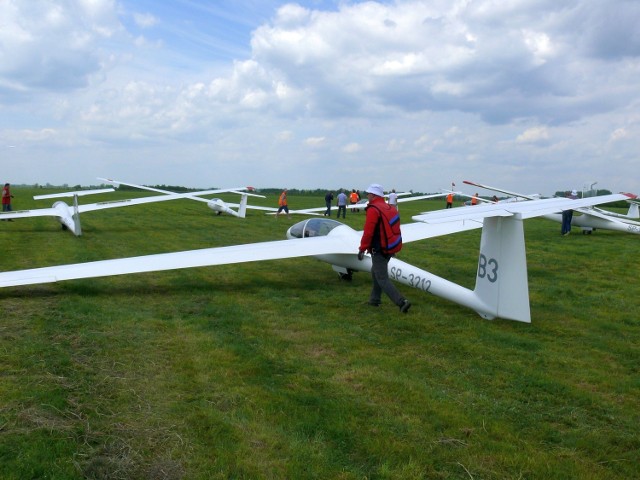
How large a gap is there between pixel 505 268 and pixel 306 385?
2949mm

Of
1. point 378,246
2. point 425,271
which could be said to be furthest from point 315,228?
point 378,246

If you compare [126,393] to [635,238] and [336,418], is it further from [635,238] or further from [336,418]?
[635,238]

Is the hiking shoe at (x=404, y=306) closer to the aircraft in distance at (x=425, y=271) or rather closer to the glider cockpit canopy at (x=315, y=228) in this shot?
the aircraft in distance at (x=425, y=271)

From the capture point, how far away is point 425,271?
8602 mm

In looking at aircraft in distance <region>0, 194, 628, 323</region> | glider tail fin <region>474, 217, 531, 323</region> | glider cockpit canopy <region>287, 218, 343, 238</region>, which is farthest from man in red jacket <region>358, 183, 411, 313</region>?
glider cockpit canopy <region>287, 218, 343, 238</region>

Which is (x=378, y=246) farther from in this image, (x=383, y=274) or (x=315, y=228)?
(x=315, y=228)

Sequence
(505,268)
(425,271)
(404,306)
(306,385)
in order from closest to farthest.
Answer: (306,385) → (505,268) → (404,306) → (425,271)

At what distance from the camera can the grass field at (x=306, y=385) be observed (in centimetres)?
349

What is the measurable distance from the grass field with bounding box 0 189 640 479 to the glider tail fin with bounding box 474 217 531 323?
0.35 m

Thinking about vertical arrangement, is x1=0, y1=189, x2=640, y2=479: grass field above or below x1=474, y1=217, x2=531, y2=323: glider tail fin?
below

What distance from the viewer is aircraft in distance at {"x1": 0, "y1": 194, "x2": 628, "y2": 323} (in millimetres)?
6195

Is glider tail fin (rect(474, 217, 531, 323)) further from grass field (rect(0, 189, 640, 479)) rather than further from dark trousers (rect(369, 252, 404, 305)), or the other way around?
dark trousers (rect(369, 252, 404, 305))

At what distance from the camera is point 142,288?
9016 mm

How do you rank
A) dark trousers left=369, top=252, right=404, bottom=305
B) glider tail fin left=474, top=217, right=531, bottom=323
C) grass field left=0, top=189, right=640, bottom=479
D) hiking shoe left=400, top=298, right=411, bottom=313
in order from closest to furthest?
1. grass field left=0, top=189, right=640, bottom=479
2. glider tail fin left=474, top=217, right=531, bottom=323
3. hiking shoe left=400, top=298, right=411, bottom=313
4. dark trousers left=369, top=252, right=404, bottom=305
